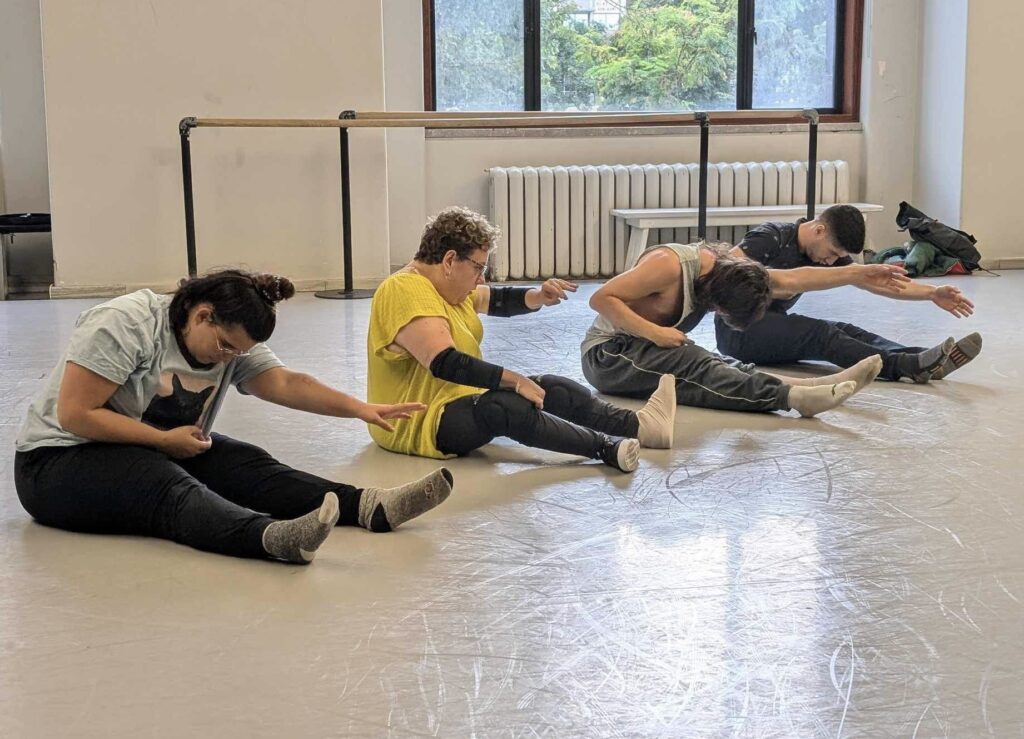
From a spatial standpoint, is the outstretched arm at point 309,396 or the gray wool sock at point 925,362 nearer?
the outstretched arm at point 309,396

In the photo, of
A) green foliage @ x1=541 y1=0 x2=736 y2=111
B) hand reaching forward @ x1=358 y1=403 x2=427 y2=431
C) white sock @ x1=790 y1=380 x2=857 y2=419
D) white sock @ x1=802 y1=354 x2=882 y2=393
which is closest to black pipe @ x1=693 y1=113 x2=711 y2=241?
green foliage @ x1=541 y1=0 x2=736 y2=111

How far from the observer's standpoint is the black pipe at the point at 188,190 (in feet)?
21.8

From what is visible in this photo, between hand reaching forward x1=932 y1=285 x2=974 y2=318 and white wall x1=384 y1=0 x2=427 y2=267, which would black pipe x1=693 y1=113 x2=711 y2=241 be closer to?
white wall x1=384 y1=0 x2=427 y2=267

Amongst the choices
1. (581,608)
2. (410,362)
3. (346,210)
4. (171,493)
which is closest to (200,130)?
(346,210)

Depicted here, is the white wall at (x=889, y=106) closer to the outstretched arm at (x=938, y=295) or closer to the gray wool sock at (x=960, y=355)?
the gray wool sock at (x=960, y=355)

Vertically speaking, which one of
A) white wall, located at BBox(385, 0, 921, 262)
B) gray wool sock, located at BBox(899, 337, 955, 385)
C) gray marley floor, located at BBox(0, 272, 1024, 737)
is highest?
white wall, located at BBox(385, 0, 921, 262)

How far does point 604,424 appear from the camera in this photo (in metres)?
3.34

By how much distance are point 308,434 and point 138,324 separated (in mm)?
1197

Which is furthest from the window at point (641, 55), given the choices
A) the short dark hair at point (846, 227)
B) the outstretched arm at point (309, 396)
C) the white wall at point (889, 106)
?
the outstretched arm at point (309, 396)

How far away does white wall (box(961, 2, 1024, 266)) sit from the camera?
313 inches

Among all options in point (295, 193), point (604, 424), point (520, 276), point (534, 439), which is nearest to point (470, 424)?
point (534, 439)

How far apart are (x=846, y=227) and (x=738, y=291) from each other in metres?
0.72

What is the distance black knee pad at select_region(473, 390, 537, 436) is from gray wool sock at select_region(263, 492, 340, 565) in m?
0.81

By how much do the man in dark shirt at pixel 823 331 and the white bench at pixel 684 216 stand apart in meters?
3.23
